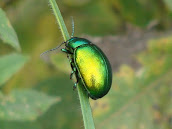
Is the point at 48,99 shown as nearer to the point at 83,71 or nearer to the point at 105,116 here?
the point at 83,71

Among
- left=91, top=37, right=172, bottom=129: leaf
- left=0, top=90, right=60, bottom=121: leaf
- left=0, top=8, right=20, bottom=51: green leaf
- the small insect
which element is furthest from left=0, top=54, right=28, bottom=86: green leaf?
left=91, top=37, right=172, bottom=129: leaf

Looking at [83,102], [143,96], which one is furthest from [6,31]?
[143,96]

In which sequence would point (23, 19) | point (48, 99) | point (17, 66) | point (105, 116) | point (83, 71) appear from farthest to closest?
1. point (23, 19)
2. point (105, 116)
3. point (17, 66)
4. point (48, 99)
5. point (83, 71)

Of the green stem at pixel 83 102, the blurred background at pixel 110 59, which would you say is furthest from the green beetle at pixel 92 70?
the blurred background at pixel 110 59

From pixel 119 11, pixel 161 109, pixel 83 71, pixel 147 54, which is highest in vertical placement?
pixel 119 11

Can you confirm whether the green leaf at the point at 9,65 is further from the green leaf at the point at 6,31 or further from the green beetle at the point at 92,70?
the green leaf at the point at 6,31

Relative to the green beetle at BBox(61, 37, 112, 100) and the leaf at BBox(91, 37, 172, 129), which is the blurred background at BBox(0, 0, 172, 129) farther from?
the green beetle at BBox(61, 37, 112, 100)

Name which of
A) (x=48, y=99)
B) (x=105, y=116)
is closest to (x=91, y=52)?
(x=48, y=99)
